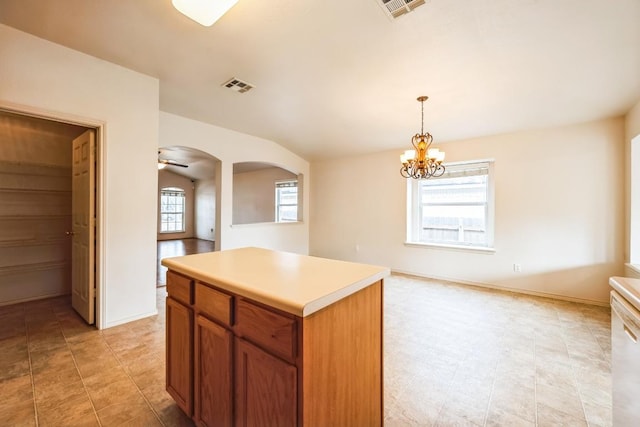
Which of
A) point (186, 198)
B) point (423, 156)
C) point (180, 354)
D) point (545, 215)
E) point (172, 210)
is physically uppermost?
point (423, 156)

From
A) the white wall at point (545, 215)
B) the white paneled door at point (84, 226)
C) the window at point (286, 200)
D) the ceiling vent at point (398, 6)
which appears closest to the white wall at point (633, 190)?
the white wall at point (545, 215)

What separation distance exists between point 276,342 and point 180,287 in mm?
802

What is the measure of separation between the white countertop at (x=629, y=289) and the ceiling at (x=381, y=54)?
1950 mm

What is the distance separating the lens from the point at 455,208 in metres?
4.61

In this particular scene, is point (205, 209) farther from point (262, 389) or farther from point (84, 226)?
point (262, 389)

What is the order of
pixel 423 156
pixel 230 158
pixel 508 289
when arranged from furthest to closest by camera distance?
pixel 230 158
pixel 508 289
pixel 423 156

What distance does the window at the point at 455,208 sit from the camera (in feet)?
14.2

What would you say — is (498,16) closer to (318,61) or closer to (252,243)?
(318,61)

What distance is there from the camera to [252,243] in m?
5.20

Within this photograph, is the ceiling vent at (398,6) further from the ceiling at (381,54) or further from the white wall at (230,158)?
the white wall at (230,158)

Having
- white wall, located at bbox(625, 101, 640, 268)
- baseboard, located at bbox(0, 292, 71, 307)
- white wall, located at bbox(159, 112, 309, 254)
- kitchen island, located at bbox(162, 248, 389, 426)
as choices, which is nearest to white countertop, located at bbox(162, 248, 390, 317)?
kitchen island, located at bbox(162, 248, 389, 426)

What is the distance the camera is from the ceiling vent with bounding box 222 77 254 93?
3.16 metres

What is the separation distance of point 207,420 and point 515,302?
381 cm

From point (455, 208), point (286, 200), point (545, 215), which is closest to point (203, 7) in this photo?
point (455, 208)
